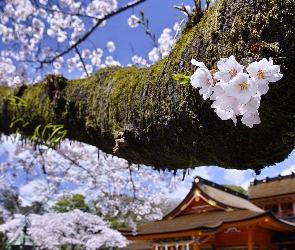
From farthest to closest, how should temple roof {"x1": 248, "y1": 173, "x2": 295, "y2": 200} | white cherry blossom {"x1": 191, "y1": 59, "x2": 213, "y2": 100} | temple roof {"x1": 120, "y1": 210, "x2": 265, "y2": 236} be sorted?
temple roof {"x1": 248, "y1": 173, "x2": 295, "y2": 200}, temple roof {"x1": 120, "y1": 210, "x2": 265, "y2": 236}, white cherry blossom {"x1": 191, "y1": 59, "x2": 213, "y2": 100}

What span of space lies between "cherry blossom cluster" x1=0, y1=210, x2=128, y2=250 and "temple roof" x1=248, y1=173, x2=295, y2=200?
19.0 ft

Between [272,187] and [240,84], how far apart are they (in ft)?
46.9

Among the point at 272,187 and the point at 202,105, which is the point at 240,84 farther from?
the point at 272,187

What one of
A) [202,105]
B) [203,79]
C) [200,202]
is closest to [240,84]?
[203,79]

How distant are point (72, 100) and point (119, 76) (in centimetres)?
51

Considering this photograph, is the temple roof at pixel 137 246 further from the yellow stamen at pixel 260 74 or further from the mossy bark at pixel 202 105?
the yellow stamen at pixel 260 74

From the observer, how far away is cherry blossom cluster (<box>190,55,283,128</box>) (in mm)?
815

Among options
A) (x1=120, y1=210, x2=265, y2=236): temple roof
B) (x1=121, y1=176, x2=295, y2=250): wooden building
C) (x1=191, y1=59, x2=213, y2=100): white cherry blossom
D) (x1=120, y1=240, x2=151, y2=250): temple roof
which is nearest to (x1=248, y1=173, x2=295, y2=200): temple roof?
(x1=121, y1=176, x2=295, y2=250): wooden building

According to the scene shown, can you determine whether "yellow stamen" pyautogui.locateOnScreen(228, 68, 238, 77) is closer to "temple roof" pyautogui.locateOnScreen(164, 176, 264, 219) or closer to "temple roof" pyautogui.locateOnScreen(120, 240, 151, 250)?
"temple roof" pyautogui.locateOnScreen(164, 176, 264, 219)

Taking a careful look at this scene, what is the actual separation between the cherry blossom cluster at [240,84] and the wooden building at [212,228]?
7192 mm

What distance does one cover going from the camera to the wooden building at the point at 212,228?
802 cm

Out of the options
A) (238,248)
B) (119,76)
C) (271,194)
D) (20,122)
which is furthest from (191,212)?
(119,76)

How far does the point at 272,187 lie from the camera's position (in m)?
14.1

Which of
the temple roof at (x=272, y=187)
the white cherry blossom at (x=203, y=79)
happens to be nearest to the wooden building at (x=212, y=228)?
the temple roof at (x=272, y=187)
